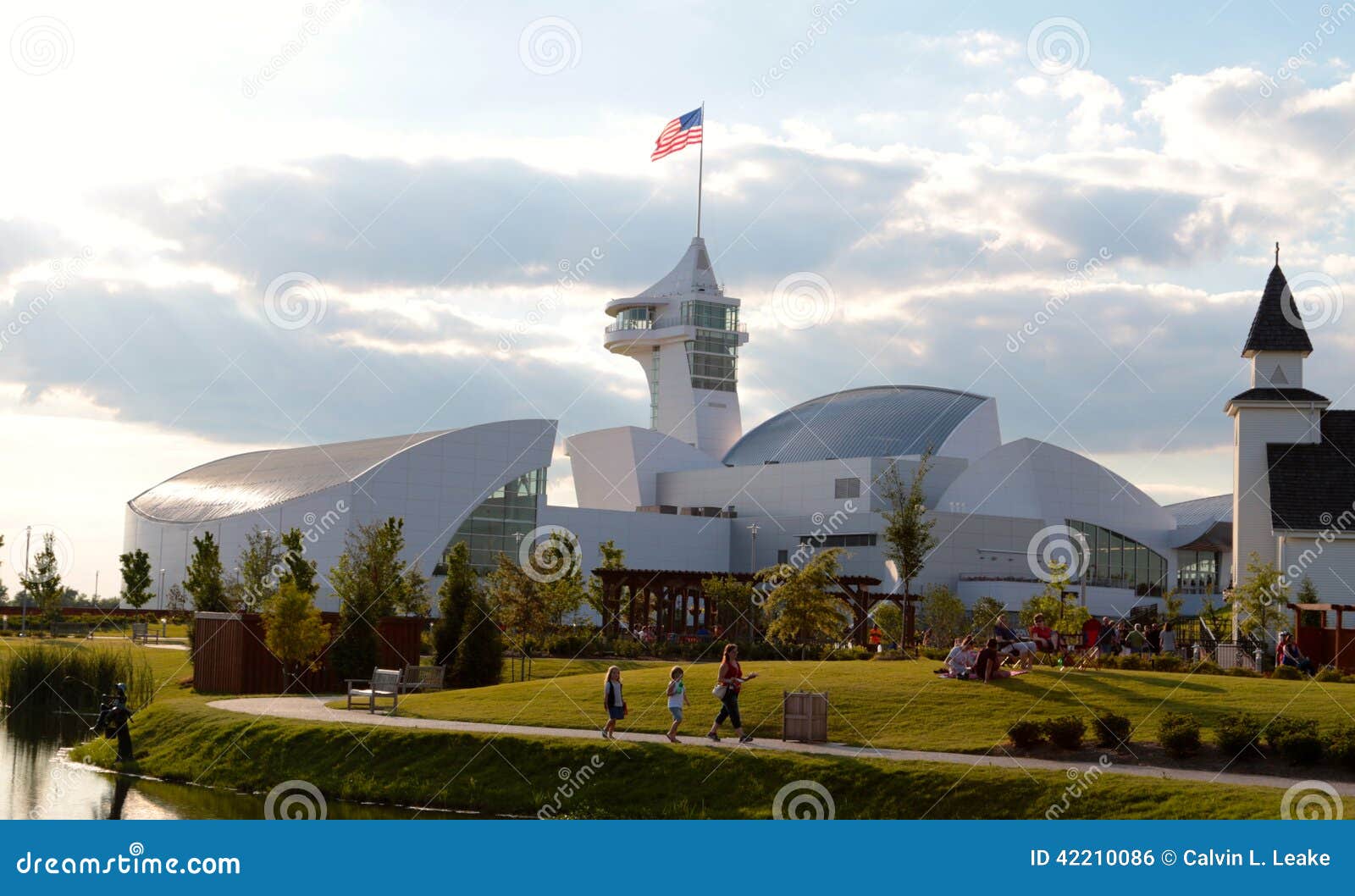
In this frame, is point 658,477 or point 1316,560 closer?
point 1316,560

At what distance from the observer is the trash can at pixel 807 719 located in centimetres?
2267

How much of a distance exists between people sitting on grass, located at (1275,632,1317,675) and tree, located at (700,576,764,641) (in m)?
20.0

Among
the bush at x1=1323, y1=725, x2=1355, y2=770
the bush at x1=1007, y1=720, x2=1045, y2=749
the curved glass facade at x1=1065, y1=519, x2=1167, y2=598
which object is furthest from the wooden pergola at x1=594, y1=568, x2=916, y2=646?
the curved glass facade at x1=1065, y1=519, x2=1167, y2=598

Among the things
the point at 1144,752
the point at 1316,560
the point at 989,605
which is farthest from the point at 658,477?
the point at 1144,752

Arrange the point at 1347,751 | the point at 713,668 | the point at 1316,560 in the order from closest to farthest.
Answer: the point at 1347,751 → the point at 713,668 → the point at 1316,560

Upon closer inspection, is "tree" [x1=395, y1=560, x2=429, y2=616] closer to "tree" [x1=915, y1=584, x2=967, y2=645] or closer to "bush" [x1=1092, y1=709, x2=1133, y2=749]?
"tree" [x1=915, y1=584, x2=967, y2=645]

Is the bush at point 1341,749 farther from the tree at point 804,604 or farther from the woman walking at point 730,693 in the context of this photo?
the tree at point 804,604

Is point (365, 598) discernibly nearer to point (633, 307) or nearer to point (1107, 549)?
point (1107, 549)

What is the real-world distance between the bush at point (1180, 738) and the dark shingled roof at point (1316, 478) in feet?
75.0

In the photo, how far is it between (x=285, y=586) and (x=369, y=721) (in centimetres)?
694

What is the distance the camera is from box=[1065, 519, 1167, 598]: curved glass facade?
262 ft

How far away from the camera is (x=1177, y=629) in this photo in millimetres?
59125

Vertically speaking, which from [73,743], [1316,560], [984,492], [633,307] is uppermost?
[633,307]

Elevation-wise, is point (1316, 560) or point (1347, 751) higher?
point (1316, 560)
